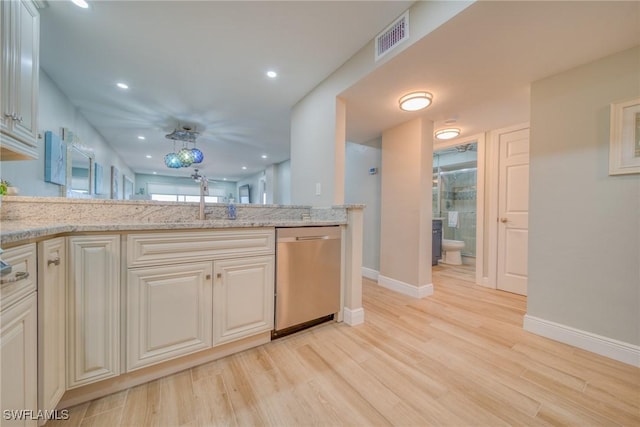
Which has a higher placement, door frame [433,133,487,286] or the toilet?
door frame [433,133,487,286]

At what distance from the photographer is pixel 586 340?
1.76 meters

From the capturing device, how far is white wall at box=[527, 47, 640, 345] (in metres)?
1.63

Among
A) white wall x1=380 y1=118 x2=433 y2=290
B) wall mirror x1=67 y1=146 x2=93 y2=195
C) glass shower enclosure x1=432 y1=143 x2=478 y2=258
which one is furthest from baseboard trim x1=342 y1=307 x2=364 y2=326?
glass shower enclosure x1=432 y1=143 x2=478 y2=258

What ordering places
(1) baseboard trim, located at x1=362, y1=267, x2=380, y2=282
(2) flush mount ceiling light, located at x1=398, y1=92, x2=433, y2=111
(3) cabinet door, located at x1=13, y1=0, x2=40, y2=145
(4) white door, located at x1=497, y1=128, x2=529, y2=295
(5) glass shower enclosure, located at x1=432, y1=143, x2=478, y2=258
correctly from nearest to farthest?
(3) cabinet door, located at x1=13, y1=0, x2=40, y2=145, (2) flush mount ceiling light, located at x1=398, y1=92, x2=433, y2=111, (4) white door, located at x1=497, y1=128, x2=529, y2=295, (1) baseboard trim, located at x1=362, y1=267, x2=380, y2=282, (5) glass shower enclosure, located at x1=432, y1=143, x2=478, y2=258

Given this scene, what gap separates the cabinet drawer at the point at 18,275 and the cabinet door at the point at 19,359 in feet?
0.10

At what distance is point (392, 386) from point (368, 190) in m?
2.86

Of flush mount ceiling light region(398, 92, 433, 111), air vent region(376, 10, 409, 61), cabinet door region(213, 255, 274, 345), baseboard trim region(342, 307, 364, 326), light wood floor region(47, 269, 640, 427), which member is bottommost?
light wood floor region(47, 269, 640, 427)

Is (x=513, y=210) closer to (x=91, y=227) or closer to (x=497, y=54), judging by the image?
(x=497, y=54)

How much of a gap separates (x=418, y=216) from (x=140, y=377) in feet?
9.38

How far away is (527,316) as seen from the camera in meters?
2.06

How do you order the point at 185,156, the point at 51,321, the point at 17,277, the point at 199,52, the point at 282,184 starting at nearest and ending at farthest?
the point at 17,277 → the point at 51,321 → the point at 199,52 → the point at 185,156 → the point at 282,184

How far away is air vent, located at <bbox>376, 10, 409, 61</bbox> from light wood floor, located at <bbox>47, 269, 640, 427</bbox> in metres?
2.26

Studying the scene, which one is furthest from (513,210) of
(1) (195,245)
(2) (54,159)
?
(2) (54,159)

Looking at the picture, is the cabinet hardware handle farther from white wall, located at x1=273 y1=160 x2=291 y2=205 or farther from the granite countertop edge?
white wall, located at x1=273 y1=160 x2=291 y2=205
